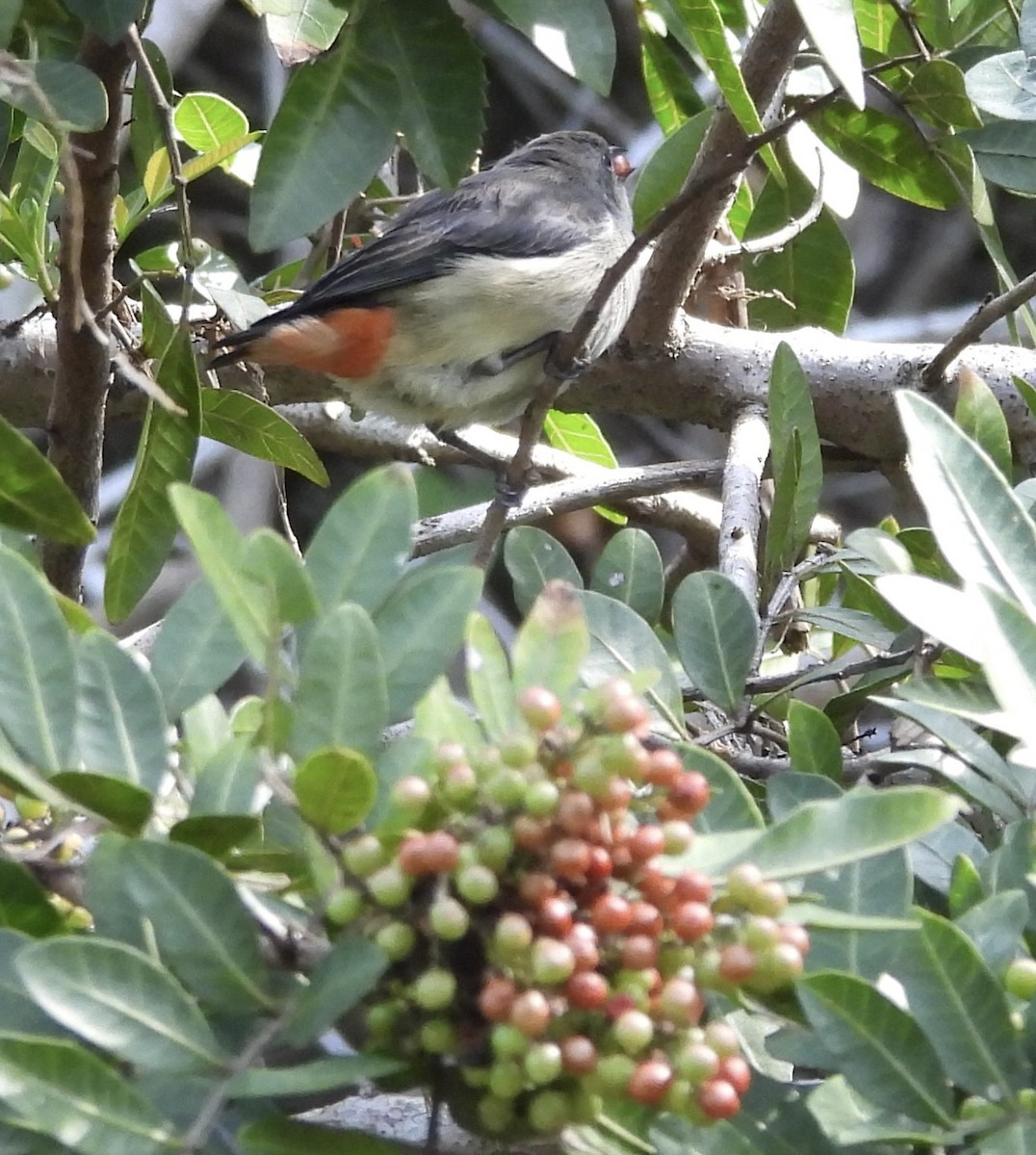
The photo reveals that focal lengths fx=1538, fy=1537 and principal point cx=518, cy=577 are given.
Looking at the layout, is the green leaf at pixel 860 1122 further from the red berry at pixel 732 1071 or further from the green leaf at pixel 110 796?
the green leaf at pixel 110 796

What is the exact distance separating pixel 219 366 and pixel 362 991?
2.26m

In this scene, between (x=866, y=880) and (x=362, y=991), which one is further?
(x=866, y=880)

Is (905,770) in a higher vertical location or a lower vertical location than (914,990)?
lower

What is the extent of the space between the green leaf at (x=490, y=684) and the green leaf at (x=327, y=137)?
810 mm

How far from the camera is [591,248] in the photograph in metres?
3.48

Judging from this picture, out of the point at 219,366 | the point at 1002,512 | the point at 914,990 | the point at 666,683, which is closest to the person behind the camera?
the point at 914,990

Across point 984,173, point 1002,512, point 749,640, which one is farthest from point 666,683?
point 984,173

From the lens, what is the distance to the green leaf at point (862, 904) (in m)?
0.97

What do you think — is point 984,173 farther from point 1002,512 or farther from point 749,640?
point 1002,512

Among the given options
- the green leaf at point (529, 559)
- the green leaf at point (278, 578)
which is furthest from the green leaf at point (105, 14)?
the green leaf at point (278, 578)

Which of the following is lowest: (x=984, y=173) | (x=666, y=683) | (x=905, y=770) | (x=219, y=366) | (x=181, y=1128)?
(x=219, y=366)

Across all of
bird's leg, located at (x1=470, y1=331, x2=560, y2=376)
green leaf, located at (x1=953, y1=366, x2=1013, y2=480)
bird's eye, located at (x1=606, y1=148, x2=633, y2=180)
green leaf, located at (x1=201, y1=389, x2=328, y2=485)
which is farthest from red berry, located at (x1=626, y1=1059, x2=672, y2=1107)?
bird's eye, located at (x1=606, y1=148, x2=633, y2=180)

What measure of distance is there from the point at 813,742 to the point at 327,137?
32.1 inches

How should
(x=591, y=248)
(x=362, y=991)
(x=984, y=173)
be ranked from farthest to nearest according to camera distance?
(x=591, y=248)
(x=984, y=173)
(x=362, y=991)
